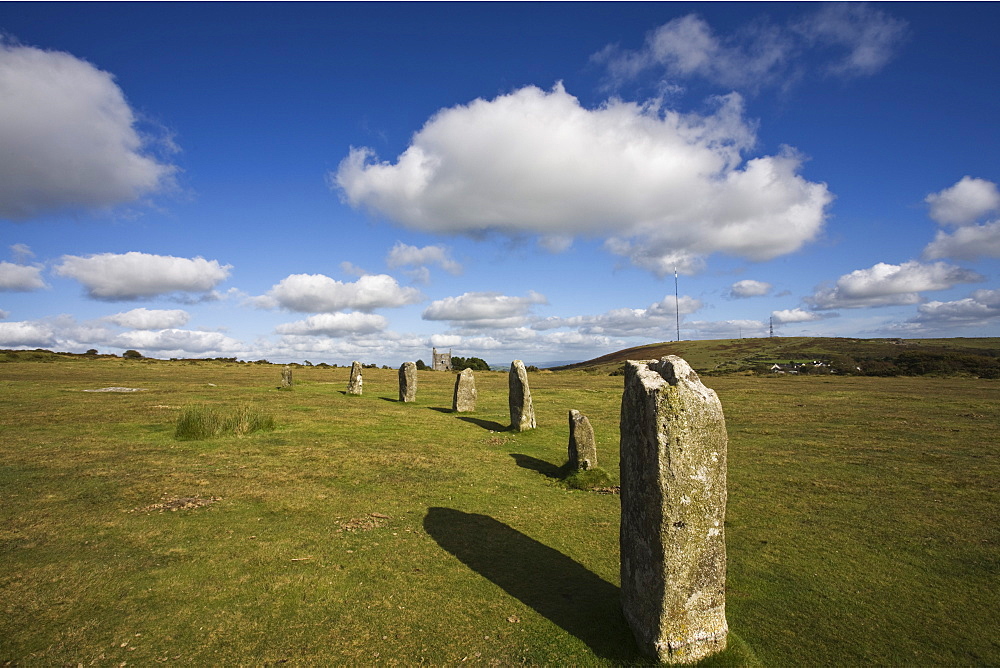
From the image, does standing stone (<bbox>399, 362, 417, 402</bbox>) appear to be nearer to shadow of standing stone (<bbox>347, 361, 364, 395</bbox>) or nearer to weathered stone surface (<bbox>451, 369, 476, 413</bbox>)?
shadow of standing stone (<bbox>347, 361, 364, 395</bbox>)

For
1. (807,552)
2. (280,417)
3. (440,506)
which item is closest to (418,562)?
(440,506)

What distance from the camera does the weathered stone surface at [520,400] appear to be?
19.1 m

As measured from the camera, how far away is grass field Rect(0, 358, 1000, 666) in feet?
19.0

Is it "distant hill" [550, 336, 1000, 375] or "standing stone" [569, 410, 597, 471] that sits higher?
"distant hill" [550, 336, 1000, 375]

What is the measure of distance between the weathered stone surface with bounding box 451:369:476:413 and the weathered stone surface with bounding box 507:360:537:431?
215 inches

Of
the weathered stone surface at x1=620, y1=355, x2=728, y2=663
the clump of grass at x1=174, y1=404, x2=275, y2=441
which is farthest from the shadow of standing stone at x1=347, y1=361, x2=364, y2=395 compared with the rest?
the weathered stone surface at x1=620, y1=355, x2=728, y2=663

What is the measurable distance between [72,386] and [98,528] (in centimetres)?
2770

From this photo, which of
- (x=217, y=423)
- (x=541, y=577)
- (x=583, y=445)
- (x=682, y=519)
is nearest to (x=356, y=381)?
(x=217, y=423)

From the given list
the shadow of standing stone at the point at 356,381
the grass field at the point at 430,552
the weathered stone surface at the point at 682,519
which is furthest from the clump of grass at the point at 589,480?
the shadow of standing stone at the point at 356,381

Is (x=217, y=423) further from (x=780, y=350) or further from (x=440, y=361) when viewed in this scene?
(x=780, y=350)

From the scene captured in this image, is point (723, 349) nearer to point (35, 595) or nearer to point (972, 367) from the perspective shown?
point (972, 367)

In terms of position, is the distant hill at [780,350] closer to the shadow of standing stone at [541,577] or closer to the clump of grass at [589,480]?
the clump of grass at [589,480]

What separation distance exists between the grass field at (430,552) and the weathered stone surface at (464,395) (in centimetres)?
771

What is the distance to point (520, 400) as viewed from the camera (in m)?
19.2
